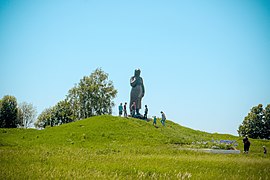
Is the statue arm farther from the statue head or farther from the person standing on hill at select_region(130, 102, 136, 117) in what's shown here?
the person standing on hill at select_region(130, 102, 136, 117)

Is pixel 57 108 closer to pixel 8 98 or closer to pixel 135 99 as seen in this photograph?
pixel 8 98

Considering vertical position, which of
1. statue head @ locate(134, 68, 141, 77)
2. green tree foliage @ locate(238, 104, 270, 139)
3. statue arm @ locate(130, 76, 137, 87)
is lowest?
green tree foliage @ locate(238, 104, 270, 139)

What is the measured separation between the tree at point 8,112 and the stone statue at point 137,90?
49.2 meters

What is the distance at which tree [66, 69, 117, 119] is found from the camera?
67.4 m

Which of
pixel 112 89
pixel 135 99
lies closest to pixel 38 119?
pixel 112 89

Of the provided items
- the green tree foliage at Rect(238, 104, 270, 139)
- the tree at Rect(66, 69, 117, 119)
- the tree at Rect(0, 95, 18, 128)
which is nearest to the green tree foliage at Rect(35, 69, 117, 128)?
the tree at Rect(66, 69, 117, 119)

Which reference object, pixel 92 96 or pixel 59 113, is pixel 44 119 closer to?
pixel 59 113

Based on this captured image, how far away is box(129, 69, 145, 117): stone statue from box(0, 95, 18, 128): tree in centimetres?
4920

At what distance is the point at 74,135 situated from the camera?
29.0 m

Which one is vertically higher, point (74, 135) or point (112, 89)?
point (112, 89)

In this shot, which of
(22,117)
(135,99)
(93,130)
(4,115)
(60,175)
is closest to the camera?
(60,175)

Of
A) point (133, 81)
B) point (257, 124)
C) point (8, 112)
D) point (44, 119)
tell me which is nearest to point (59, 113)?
point (44, 119)

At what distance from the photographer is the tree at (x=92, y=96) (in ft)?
221

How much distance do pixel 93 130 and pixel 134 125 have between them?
5.85m
